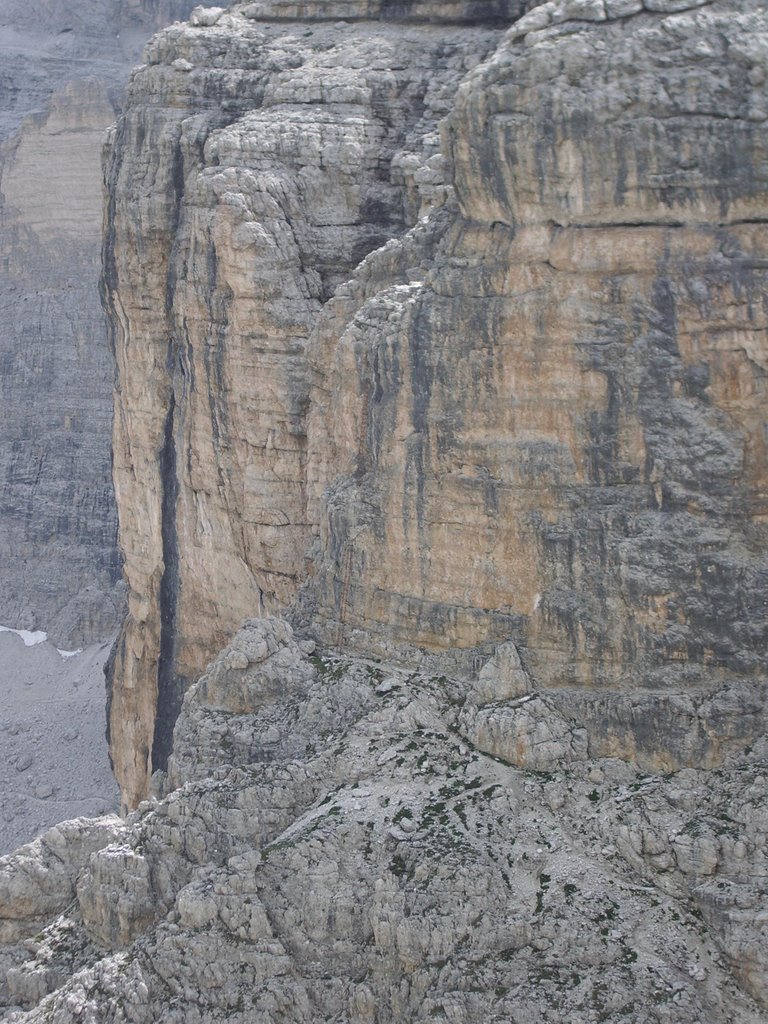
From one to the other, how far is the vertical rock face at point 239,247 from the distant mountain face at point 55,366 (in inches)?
1443

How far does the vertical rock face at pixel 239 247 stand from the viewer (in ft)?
177

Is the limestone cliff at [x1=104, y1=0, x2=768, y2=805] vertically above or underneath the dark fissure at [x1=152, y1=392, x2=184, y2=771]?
above

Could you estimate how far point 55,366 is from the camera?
100938 millimetres

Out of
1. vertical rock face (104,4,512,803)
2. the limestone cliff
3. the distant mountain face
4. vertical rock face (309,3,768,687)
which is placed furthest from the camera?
the distant mountain face

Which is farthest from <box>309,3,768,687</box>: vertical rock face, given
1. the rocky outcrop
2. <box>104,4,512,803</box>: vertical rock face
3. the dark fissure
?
the dark fissure

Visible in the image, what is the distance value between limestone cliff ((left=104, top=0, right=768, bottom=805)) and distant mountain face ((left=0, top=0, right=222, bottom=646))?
4430 centimetres

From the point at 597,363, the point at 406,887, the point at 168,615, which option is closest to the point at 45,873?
the point at 406,887

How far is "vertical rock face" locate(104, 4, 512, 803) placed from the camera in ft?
177

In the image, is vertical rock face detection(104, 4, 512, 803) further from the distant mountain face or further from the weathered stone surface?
the distant mountain face

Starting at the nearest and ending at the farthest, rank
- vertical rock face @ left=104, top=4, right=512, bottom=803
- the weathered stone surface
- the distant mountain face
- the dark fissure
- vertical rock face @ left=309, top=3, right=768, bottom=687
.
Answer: vertical rock face @ left=309, top=3, right=768, bottom=687 → the weathered stone surface → vertical rock face @ left=104, top=4, right=512, bottom=803 → the dark fissure → the distant mountain face

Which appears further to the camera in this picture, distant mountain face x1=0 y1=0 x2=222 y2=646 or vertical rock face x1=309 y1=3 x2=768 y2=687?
distant mountain face x1=0 y1=0 x2=222 y2=646

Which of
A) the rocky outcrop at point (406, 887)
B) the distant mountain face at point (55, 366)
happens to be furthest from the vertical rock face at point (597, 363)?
the distant mountain face at point (55, 366)

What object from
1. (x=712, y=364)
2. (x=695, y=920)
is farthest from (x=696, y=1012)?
(x=712, y=364)

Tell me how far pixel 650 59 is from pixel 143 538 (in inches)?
1099
